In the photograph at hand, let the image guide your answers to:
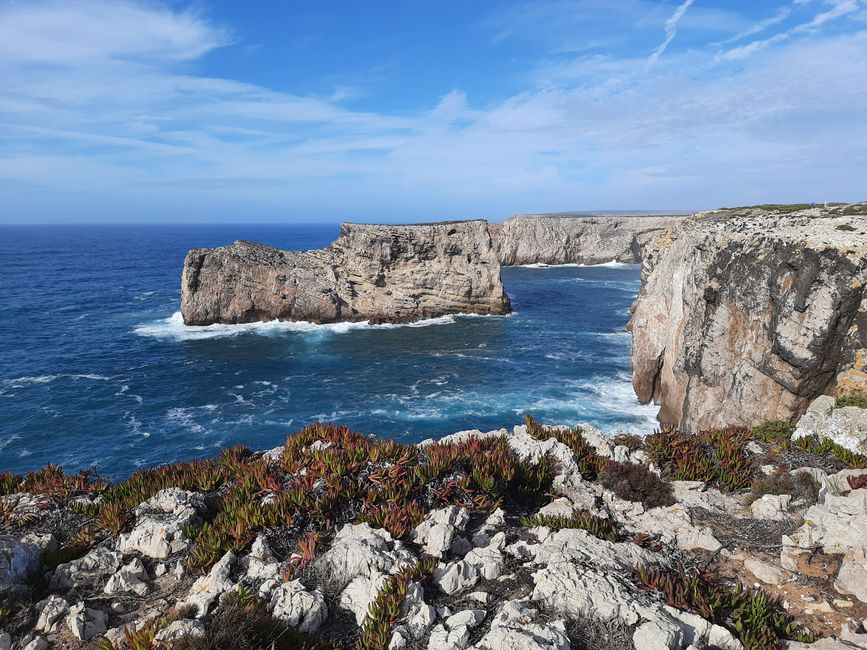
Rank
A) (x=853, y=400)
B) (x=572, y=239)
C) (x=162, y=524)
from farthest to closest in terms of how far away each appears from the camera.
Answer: (x=572, y=239) < (x=853, y=400) < (x=162, y=524)

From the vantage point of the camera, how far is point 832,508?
32.0 ft

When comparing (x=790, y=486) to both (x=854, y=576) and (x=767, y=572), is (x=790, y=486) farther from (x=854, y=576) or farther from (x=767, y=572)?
(x=767, y=572)

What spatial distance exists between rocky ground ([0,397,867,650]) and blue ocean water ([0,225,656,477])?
19.2 meters

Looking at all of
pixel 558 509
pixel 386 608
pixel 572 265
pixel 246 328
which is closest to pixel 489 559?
pixel 386 608

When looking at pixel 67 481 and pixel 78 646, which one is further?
pixel 67 481

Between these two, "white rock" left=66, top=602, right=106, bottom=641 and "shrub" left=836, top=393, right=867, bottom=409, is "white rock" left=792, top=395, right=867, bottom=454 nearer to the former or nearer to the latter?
"shrub" left=836, top=393, right=867, bottom=409

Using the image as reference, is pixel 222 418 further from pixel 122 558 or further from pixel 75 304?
pixel 75 304

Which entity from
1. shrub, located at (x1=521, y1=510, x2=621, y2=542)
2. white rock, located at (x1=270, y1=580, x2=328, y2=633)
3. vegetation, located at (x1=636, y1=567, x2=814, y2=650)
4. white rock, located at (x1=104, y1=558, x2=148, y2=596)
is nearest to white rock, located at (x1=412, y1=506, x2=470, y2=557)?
shrub, located at (x1=521, y1=510, x2=621, y2=542)

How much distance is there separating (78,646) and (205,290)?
5751 cm

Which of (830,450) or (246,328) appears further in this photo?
(246,328)

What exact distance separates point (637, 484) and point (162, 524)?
409 inches

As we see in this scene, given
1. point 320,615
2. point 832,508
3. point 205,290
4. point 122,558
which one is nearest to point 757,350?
point 832,508

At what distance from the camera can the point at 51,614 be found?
7.46 metres

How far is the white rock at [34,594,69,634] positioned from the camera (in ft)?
24.2
